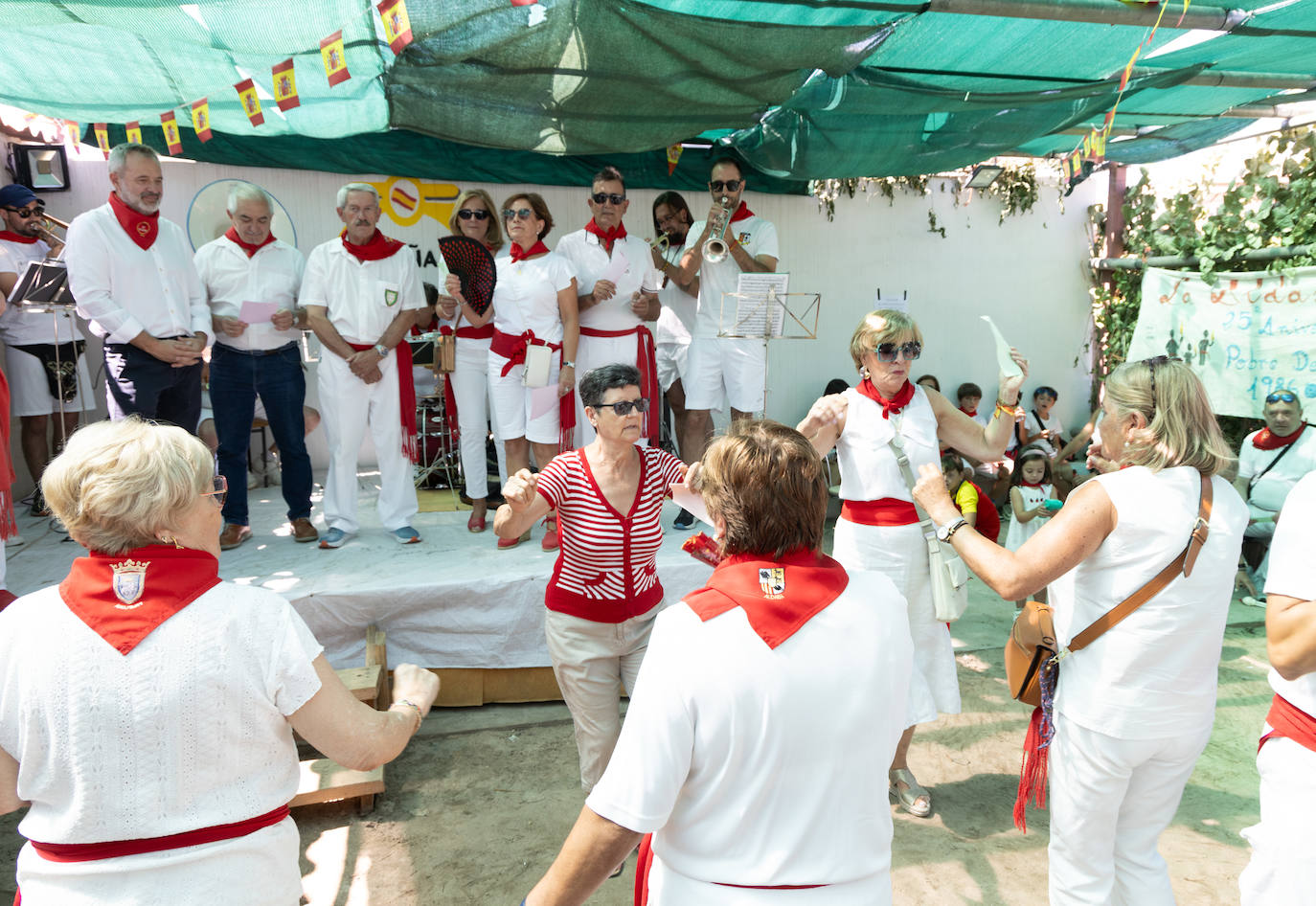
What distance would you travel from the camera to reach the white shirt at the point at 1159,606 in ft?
6.41

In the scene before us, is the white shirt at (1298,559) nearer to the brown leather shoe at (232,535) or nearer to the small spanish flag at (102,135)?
the brown leather shoe at (232,535)

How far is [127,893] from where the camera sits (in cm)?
137

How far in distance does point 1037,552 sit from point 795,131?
4176 millimetres

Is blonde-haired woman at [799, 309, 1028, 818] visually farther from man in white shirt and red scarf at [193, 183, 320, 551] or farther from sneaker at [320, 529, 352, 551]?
man in white shirt and red scarf at [193, 183, 320, 551]

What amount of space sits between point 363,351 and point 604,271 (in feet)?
4.56

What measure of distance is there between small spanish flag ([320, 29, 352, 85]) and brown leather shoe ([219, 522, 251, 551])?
7.81 ft

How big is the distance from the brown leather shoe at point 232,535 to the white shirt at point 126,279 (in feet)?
3.50

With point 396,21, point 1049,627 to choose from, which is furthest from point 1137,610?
point 396,21

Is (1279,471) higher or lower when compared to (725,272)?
lower

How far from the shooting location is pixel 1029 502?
586 cm

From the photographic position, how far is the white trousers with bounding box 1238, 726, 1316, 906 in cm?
171

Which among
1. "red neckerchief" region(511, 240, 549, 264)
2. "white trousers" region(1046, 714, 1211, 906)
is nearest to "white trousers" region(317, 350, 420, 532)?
"red neckerchief" region(511, 240, 549, 264)

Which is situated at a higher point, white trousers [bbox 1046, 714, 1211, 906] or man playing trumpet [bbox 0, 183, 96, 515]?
man playing trumpet [bbox 0, 183, 96, 515]

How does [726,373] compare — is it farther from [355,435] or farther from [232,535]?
[232,535]
